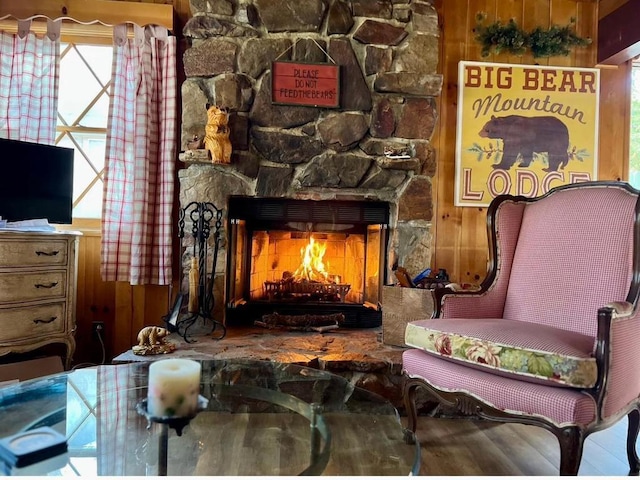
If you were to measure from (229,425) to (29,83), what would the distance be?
2.27 m

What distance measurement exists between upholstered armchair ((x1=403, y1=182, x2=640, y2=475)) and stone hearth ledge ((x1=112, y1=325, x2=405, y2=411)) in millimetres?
273

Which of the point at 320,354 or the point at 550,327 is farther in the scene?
the point at 320,354

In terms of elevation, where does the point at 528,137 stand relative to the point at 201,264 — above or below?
above

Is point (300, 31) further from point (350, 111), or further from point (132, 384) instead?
point (132, 384)

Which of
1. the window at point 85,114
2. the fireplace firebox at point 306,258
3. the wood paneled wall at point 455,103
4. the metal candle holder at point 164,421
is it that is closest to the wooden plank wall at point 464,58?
the wood paneled wall at point 455,103

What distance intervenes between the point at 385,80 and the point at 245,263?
132 centimetres

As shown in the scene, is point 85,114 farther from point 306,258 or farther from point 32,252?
point 306,258

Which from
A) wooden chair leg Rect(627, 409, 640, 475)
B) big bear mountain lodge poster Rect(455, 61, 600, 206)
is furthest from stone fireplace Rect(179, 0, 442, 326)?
wooden chair leg Rect(627, 409, 640, 475)

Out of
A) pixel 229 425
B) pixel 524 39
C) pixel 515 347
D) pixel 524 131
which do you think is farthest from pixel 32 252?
pixel 524 39

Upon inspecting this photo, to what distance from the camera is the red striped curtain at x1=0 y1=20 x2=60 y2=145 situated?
2555 millimetres

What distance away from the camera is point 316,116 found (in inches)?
97.7

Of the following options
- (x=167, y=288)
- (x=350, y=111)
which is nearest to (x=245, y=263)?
(x=167, y=288)

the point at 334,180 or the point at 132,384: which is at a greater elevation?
the point at 334,180

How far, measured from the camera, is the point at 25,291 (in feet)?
6.81
